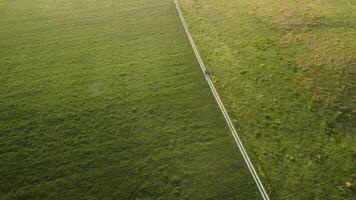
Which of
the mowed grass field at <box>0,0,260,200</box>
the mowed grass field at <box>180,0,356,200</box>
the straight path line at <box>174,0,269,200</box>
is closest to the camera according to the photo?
the straight path line at <box>174,0,269,200</box>

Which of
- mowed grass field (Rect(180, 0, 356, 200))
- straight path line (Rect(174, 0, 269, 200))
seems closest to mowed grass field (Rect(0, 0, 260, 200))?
straight path line (Rect(174, 0, 269, 200))

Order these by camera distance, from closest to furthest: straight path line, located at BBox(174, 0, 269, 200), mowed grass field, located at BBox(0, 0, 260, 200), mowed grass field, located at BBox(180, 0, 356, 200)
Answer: straight path line, located at BBox(174, 0, 269, 200) < mowed grass field, located at BBox(0, 0, 260, 200) < mowed grass field, located at BBox(180, 0, 356, 200)

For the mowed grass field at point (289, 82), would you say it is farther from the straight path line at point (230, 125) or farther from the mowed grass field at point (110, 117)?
the mowed grass field at point (110, 117)

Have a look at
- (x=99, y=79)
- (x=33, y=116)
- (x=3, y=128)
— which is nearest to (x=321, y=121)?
(x=99, y=79)

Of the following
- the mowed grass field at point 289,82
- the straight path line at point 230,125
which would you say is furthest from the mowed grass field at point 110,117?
the mowed grass field at point 289,82

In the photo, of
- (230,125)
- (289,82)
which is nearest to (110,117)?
(230,125)

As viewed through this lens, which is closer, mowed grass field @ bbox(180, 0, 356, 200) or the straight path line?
the straight path line

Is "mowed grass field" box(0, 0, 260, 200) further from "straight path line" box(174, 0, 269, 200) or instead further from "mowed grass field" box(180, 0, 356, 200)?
"mowed grass field" box(180, 0, 356, 200)
